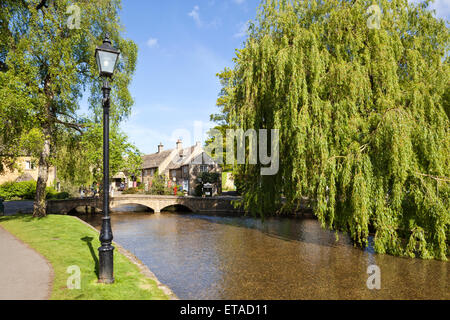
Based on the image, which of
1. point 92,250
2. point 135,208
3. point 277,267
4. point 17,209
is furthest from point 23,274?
A: point 135,208

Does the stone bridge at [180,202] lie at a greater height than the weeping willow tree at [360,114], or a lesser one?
lesser

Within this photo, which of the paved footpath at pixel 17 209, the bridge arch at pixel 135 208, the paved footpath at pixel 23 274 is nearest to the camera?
the paved footpath at pixel 23 274

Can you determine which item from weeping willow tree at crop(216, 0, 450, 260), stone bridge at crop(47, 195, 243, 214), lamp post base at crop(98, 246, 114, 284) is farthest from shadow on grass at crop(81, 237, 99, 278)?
stone bridge at crop(47, 195, 243, 214)

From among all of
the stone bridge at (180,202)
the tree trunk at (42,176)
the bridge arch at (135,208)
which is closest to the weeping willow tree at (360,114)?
the tree trunk at (42,176)

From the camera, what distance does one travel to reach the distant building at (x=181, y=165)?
44656 mm

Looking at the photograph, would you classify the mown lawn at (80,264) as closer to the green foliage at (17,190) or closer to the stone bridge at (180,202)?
the stone bridge at (180,202)

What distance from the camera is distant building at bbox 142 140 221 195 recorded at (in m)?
44.7

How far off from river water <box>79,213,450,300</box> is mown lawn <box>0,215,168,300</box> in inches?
62.9

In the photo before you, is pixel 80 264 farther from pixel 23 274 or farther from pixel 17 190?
pixel 17 190

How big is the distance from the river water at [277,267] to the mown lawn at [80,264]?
160 centimetres

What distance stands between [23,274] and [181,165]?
40252mm

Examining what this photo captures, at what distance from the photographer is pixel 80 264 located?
28.9ft

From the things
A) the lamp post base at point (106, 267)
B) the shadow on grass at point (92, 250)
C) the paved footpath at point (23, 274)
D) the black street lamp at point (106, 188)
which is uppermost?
the black street lamp at point (106, 188)

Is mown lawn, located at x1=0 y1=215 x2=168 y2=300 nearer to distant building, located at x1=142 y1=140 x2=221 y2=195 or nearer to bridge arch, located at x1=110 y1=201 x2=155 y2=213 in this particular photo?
bridge arch, located at x1=110 y1=201 x2=155 y2=213
